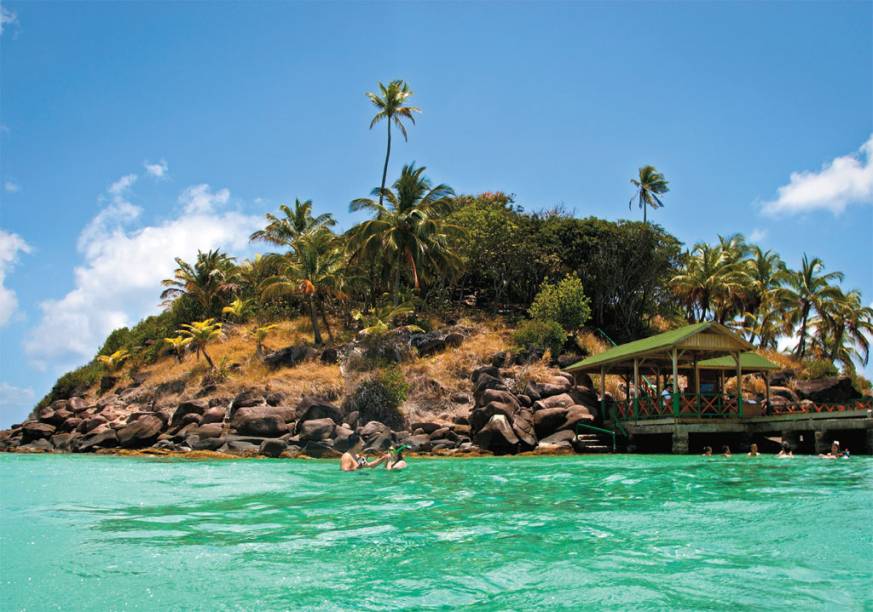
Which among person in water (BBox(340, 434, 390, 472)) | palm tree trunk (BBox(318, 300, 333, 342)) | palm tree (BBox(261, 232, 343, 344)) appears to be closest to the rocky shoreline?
person in water (BBox(340, 434, 390, 472))

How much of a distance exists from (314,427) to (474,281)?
Answer: 23.4 metres

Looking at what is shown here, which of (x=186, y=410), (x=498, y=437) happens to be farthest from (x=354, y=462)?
(x=186, y=410)

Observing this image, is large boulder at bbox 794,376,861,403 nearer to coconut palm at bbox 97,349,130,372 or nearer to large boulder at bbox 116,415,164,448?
large boulder at bbox 116,415,164,448

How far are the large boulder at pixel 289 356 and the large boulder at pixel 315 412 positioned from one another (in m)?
7.27

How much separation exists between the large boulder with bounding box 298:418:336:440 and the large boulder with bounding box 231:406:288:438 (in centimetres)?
145

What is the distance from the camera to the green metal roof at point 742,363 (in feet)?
95.1

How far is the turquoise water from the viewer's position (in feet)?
22.5

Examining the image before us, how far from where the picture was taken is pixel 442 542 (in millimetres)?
9180

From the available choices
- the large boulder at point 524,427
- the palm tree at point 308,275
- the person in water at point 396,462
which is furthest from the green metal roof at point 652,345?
the palm tree at point 308,275

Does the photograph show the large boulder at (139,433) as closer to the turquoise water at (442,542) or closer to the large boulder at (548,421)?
the turquoise water at (442,542)

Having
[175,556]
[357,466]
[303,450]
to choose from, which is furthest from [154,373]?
[175,556]

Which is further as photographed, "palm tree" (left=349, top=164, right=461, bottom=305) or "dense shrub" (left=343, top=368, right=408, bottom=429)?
"palm tree" (left=349, top=164, right=461, bottom=305)

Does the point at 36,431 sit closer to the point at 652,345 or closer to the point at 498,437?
the point at 498,437

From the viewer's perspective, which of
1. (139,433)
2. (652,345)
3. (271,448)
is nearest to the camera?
(271,448)
